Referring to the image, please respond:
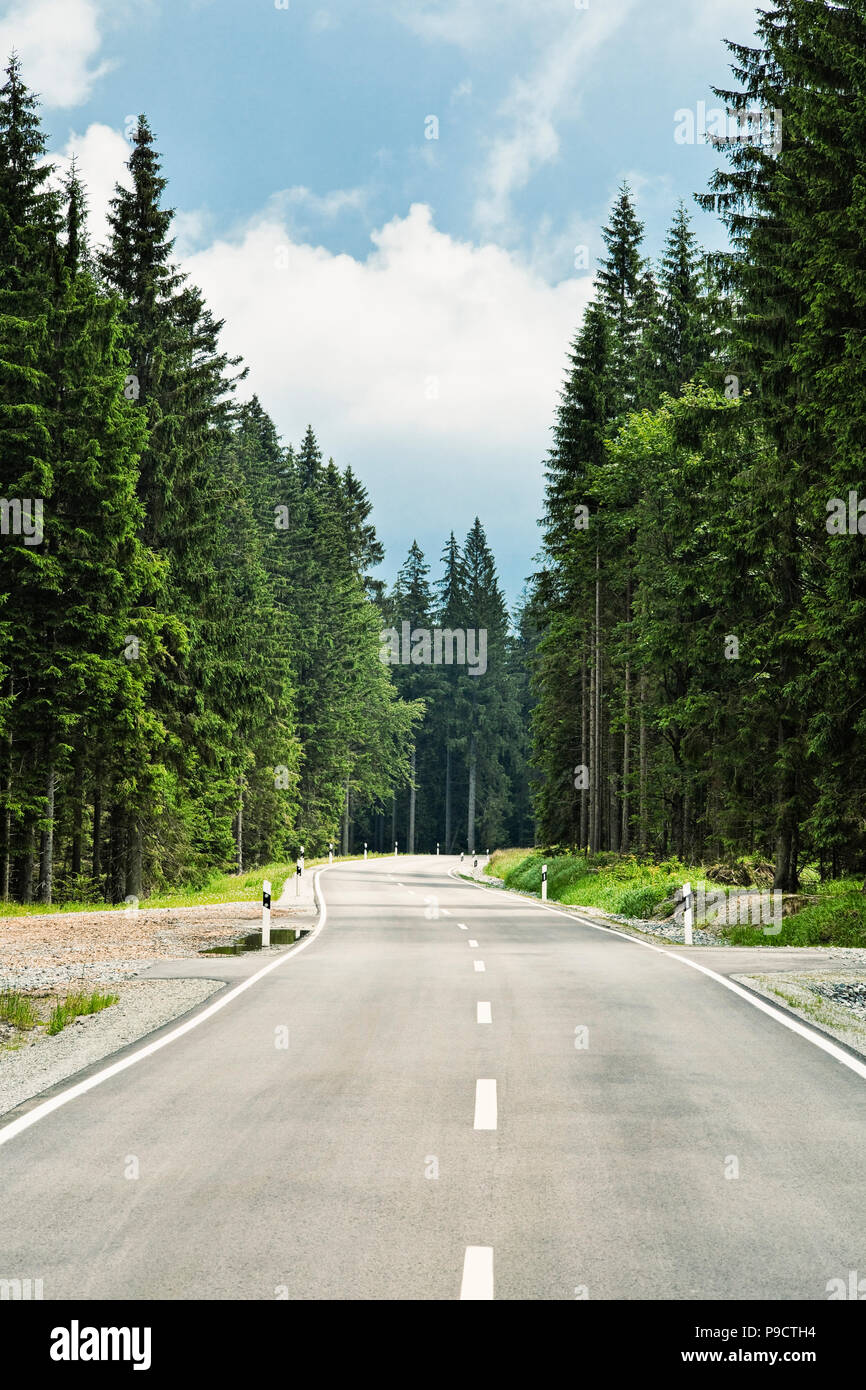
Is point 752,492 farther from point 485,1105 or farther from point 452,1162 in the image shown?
point 452,1162

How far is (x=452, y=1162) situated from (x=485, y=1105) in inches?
58.6

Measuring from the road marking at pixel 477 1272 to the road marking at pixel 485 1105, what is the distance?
2.39 metres

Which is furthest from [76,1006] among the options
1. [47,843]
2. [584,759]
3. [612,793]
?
[584,759]

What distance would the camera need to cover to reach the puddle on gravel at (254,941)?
1983 cm

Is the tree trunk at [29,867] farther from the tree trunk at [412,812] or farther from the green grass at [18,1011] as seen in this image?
the tree trunk at [412,812]

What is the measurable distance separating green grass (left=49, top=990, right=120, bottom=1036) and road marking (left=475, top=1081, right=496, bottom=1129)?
4716 mm

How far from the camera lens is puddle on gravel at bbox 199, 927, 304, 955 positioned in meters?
19.8

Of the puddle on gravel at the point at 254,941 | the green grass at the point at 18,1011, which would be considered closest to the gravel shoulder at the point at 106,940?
the puddle on gravel at the point at 254,941

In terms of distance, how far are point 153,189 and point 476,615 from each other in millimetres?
68808

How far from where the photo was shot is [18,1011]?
40.1 feet

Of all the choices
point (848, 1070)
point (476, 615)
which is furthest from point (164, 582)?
point (476, 615)

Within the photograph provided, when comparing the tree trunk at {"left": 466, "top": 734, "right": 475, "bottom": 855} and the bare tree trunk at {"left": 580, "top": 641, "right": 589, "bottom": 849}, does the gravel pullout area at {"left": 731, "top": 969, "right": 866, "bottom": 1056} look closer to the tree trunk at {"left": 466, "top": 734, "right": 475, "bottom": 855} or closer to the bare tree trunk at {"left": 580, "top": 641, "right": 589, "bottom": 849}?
the bare tree trunk at {"left": 580, "top": 641, "right": 589, "bottom": 849}

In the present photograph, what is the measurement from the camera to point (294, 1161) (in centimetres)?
680

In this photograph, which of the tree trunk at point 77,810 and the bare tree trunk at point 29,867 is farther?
the tree trunk at point 77,810
